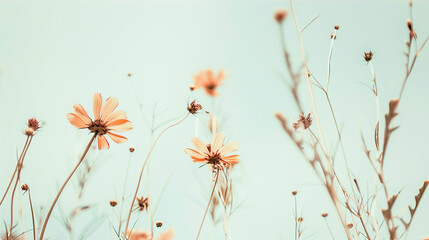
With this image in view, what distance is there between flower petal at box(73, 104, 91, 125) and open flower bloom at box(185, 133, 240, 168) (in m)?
0.27

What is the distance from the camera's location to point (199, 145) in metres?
0.88

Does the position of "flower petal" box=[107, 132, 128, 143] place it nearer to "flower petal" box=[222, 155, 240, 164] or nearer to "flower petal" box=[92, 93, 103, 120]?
"flower petal" box=[92, 93, 103, 120]

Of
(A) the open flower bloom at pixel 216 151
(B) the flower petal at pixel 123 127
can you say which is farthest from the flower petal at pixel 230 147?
(B) the flower petal at pixel 123 127

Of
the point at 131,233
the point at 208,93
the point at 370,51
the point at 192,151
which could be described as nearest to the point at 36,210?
the point at 131,233

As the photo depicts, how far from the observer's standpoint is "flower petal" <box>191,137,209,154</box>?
34.6 inches

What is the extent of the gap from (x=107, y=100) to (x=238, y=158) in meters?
0.36

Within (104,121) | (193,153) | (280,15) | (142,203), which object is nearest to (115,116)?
(104,121)

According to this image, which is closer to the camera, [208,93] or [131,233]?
[131,233]

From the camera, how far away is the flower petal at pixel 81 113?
2.43 feet

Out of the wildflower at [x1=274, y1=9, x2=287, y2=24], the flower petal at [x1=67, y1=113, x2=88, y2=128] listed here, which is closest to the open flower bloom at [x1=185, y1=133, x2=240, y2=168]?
the flower petal at [x1=67, y1=113, x2=88, y2=128]

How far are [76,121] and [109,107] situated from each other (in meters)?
0.10

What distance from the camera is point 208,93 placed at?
1.14 m

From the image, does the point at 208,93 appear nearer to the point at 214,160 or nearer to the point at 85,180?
the point at 214,160

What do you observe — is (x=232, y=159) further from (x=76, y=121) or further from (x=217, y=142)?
(x=76, y=121)
